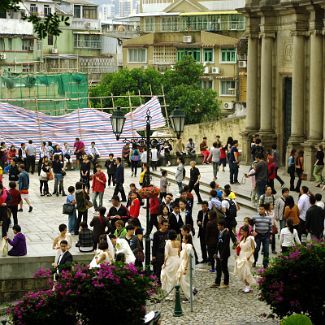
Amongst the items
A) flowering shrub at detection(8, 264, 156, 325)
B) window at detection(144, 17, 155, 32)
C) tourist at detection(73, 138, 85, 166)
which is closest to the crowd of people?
flowering shrub at detection(8, 264, 156, 325)

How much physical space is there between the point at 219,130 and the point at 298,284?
160ft

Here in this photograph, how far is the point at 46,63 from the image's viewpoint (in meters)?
118

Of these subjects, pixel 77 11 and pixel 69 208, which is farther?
pixel 77 11

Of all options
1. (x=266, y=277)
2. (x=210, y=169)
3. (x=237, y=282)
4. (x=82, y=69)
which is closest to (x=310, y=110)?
(x=210, y=169)

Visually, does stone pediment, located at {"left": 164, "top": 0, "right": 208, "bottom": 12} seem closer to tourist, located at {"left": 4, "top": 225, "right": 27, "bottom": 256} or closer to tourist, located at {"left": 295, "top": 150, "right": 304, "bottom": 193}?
tourist, located at {"left": 295, "top": 150, "right": 304, "bottom": 193}

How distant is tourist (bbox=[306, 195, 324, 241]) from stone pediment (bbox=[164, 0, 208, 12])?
91.7m

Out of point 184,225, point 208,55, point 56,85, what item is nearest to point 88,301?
point 184,225

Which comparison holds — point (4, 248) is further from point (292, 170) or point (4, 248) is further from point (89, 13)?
point (89, 13)

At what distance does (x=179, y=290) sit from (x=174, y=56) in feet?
302

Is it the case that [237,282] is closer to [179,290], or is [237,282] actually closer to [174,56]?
[179,290]

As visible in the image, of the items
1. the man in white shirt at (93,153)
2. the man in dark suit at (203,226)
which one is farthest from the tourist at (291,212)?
the man in white shirt at (93,153)

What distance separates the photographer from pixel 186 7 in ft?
400

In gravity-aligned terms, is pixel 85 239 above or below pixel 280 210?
below

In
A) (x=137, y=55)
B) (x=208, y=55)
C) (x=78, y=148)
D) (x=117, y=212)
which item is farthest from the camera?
(x=137, y=55)
